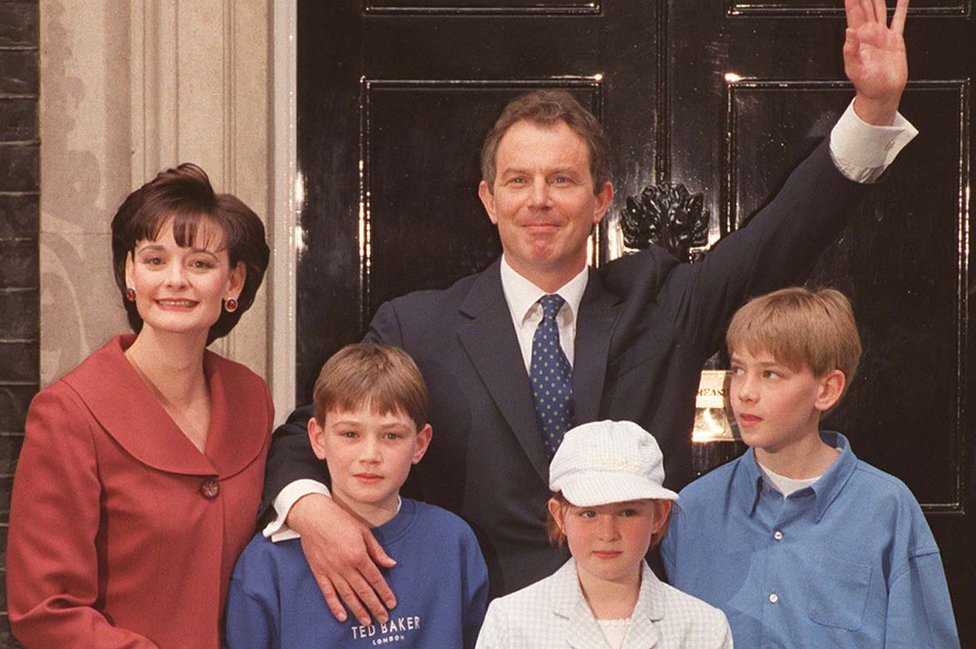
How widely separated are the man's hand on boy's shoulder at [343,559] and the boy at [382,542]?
0.11 feet

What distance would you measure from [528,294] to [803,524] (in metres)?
0.74

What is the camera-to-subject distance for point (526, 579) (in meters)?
2.80

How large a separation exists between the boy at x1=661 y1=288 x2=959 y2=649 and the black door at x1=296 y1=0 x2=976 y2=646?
0.91m

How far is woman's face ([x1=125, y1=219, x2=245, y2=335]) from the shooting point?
8.61 ft

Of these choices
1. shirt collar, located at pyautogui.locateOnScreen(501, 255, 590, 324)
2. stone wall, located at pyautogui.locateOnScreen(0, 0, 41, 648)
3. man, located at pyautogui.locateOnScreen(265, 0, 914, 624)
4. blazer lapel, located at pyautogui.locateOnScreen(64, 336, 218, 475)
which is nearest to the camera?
A: blazer lapel, located at pyautogui.locateOnScreen(64, 336, 218, 475)

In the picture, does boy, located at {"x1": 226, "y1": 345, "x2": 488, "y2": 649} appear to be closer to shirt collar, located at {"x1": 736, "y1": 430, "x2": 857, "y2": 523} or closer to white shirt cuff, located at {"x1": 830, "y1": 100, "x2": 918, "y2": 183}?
shirt collar, located at {"x1": 736, "y1": 430, "x2": 857, "y2": 523}

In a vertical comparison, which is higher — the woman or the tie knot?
the tie knot

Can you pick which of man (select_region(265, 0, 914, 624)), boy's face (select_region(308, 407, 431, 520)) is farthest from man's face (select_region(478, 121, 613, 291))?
boy's face (select_region(308, 407, 431, 520))

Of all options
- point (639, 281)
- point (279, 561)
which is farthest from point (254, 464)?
point (639, 281)

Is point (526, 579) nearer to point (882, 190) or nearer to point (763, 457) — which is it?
point (763, 457)

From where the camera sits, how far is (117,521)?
255cm

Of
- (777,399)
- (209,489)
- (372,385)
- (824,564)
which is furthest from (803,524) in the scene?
(209,489)

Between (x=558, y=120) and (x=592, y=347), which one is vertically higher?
(x=558, y=120)

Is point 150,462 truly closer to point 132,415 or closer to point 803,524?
point 132,415
